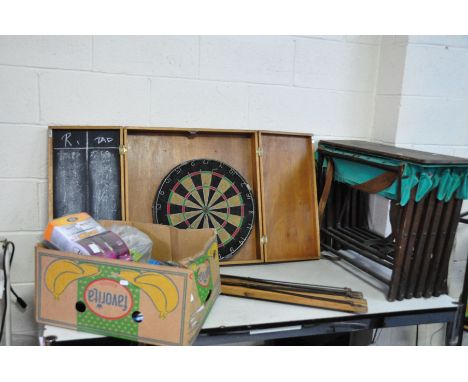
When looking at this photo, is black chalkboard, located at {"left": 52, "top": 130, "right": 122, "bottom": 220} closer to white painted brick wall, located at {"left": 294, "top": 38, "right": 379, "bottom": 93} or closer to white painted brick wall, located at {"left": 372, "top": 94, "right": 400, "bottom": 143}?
white painted brick wall, located at {"left": 294, "top": 38, "right": 379, "bottom": 93}

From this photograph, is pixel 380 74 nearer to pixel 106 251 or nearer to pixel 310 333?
pixel 310 333

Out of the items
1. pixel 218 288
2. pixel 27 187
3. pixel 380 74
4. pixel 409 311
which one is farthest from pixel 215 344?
pixel 380 74

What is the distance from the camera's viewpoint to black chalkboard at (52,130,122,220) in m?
1.69

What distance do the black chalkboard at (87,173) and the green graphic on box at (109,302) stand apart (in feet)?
1.68

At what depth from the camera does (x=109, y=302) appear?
1.23 m

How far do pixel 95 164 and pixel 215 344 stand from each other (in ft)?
2.74

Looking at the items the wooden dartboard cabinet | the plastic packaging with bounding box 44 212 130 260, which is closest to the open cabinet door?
the wooden dartboard cabinet

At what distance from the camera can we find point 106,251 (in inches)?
50.3

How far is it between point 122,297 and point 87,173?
0.66 metres

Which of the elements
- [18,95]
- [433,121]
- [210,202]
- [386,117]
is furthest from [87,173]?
[433,121]

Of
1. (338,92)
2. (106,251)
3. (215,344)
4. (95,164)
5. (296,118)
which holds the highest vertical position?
(338,92)

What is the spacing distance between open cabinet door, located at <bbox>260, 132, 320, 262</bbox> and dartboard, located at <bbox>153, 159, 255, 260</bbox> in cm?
10

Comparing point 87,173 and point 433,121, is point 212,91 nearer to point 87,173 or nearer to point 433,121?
point 87,173

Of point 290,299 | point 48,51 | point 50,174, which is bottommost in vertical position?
point 290,299
